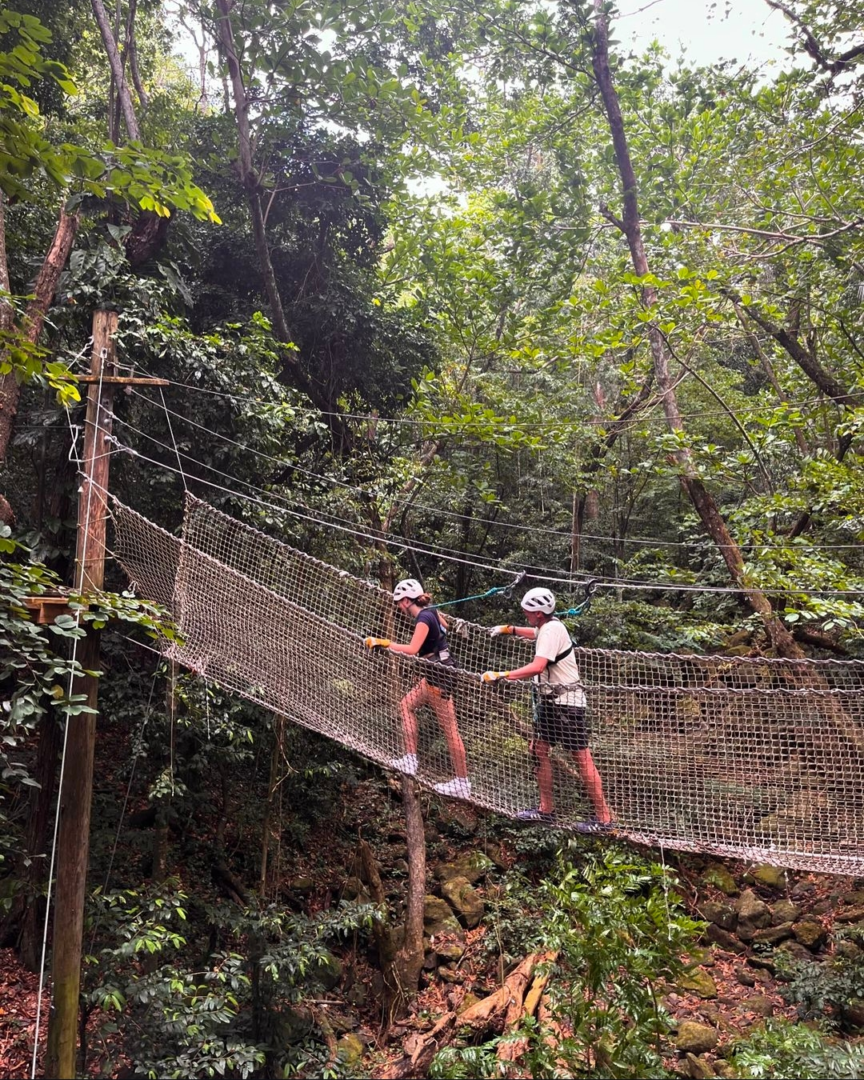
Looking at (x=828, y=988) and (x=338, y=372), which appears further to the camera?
(x=338, y=372)

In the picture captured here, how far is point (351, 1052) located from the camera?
330 centimetres

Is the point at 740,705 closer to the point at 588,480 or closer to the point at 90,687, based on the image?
the point at 90,687

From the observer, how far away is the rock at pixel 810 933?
403 centimetres

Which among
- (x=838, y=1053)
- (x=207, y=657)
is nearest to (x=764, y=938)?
(x=838, y=1053)

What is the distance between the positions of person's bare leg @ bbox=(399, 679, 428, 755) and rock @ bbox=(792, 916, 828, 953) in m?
2.85

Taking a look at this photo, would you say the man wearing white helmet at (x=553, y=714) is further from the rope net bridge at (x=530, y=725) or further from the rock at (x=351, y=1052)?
the rock at (x=351, y=1052)

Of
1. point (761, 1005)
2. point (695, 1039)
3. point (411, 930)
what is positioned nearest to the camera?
point (695, 1039)

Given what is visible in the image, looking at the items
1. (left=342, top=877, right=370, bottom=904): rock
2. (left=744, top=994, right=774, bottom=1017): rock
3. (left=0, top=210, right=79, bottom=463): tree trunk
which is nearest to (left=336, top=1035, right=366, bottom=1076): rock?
(left=342, top=877, right=370, bottom=904): rock

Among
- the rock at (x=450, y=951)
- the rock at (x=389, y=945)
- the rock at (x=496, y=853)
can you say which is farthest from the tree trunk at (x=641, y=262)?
the rock at (x=389, y=945)

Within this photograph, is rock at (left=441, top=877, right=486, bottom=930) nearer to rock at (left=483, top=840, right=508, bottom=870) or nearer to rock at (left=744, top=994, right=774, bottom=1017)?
rock at (left=483, top=840, right=508, bottom=870)

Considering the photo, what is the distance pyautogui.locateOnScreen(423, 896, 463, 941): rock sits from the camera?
4.32 metres

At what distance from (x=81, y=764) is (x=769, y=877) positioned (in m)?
4.21

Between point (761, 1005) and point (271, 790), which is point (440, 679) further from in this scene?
point (761, 1005)

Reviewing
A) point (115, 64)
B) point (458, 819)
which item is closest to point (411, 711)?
point (458, 819)
